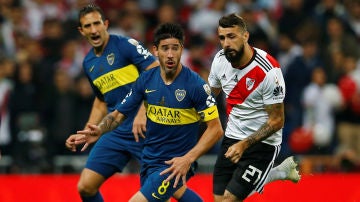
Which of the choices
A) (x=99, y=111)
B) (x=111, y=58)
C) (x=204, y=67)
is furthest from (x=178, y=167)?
(x=204, y=67)

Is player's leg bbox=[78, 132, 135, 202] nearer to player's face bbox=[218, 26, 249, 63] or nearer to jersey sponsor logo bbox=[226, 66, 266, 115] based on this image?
jersey sponsor logo bbox=[226, 66, 266, 115]

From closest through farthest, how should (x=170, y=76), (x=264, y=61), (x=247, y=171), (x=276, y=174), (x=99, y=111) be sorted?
(x=170, y=76) → (x=264, y=61) → (x=247, y=171) → (x=276, y=174) → (x=99, y=111)

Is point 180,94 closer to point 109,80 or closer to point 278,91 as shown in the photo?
point 278,91

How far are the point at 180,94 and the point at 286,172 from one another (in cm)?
171

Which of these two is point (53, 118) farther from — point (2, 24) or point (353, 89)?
point (353, 89)

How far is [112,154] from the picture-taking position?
10.3 metres

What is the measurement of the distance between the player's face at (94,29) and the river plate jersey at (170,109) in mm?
1261

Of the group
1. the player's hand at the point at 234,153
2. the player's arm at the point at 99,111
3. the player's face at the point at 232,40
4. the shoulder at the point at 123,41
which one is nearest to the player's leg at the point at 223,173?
the player's hand at the point at 234,153

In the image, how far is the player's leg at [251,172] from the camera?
9195mm

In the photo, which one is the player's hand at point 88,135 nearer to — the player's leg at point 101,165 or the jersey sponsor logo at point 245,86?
the player's leg at point 101,165

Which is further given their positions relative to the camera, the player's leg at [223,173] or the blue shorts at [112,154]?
the blue shorts at [112,154]

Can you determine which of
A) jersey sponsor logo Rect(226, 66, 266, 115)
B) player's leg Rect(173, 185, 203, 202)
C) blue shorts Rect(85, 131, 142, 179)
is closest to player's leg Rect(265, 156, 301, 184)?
player's leg Rect(173, 185, 203, 202)

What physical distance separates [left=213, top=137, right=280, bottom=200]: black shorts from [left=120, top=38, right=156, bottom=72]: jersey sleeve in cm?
124

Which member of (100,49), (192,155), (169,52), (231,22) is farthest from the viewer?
(100,49)
